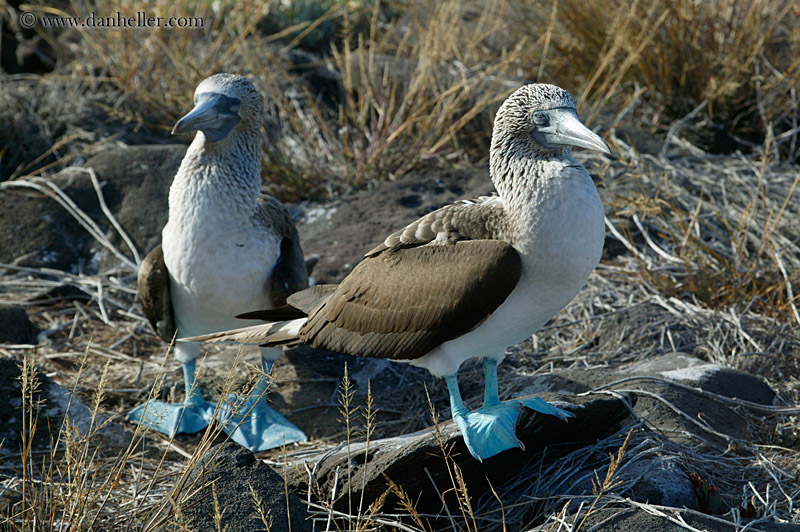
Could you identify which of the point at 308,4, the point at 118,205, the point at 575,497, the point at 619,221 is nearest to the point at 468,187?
the point at 619,221

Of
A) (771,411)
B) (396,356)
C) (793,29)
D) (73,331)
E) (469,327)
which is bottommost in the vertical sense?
(73,331)

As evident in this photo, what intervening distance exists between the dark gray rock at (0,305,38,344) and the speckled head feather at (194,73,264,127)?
5.60 ft

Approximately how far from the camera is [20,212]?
219 inches

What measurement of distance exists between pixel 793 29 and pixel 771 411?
4.09 m

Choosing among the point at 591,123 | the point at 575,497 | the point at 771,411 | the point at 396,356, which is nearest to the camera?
the point at 575,497

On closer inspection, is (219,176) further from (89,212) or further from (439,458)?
(89,212)

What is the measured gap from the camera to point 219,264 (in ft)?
12.0

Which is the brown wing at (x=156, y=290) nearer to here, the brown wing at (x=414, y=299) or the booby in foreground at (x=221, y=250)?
the booby in foreground at (x=221, y=250)

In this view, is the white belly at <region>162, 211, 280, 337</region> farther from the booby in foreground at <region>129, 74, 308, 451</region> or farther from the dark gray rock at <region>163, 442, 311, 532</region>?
the dark gray rock at <region>163, 442, 311, 532</region>

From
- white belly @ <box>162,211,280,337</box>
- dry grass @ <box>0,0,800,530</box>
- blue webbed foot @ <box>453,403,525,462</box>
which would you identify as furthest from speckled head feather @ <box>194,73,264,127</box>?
blue webbed foot @ <box>453,403,525,462</box>

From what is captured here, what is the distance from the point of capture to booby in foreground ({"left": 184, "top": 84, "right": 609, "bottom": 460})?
277cm

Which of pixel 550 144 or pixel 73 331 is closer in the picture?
pixel 550 144

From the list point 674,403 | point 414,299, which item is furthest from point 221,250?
point 674,403

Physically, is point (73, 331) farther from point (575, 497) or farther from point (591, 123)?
point (591, 123)
